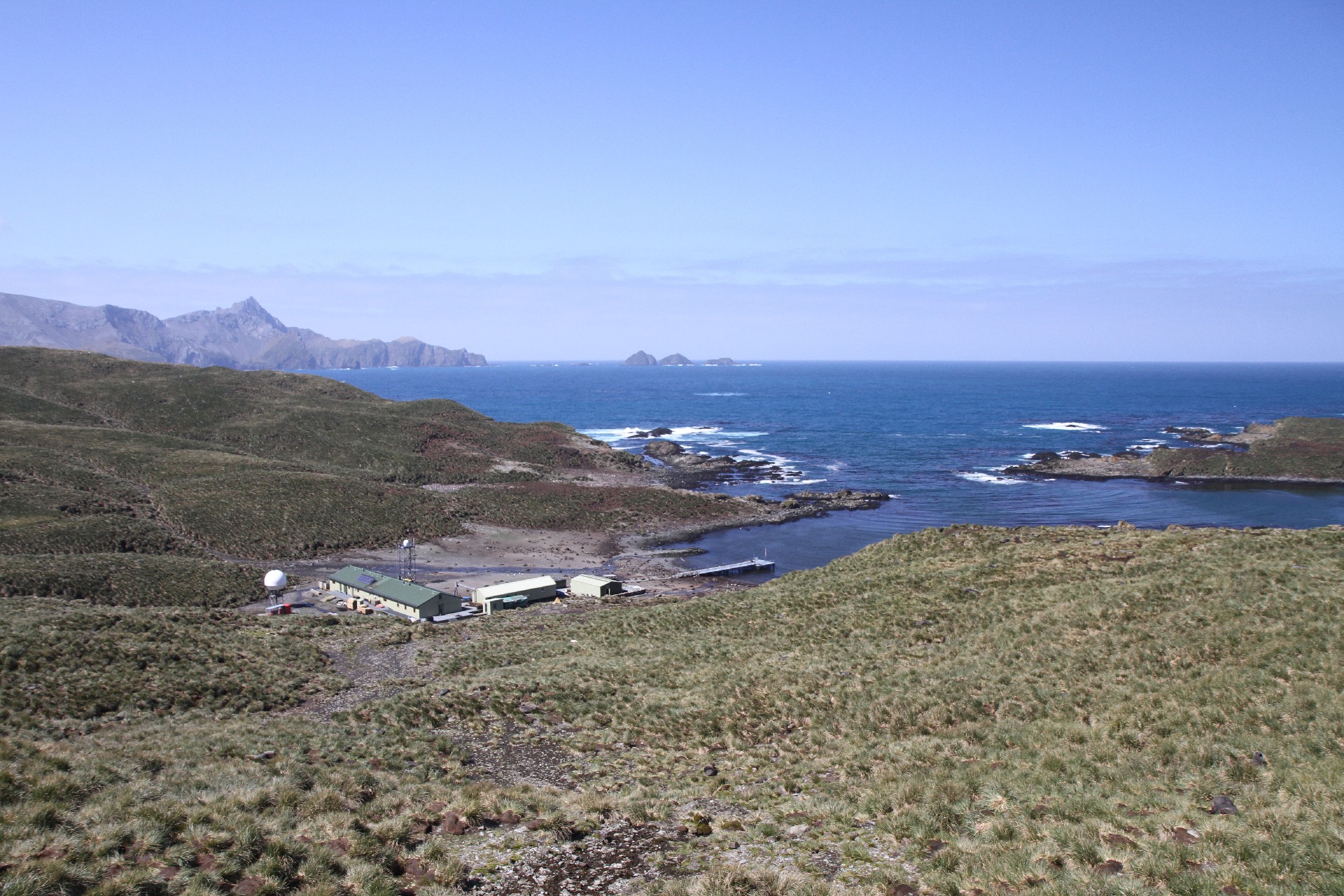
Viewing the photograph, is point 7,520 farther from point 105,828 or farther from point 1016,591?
point 1016,591

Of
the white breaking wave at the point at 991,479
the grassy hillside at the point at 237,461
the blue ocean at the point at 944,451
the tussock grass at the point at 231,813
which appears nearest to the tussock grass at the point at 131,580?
the grassy hillside at the point at 237,461

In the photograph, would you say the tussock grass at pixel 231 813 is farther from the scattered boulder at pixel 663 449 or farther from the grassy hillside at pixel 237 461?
the scattered boulder at pixel 663 449

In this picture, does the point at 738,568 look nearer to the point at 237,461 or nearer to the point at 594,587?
the point at 594,587

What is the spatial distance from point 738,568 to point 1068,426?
10645 centimetres

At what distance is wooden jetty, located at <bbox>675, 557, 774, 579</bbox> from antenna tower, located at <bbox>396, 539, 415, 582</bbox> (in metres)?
19.1

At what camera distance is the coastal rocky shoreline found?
8544 centimetres

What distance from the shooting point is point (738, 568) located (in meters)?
55.0

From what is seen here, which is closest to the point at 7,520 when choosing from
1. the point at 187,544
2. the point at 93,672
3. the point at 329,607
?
the point at 187,544

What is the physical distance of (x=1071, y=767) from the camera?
13.0 meters

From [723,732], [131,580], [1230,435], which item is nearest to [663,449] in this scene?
[131,580]

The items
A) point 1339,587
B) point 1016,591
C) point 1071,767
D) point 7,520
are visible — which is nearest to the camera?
point 1071,767

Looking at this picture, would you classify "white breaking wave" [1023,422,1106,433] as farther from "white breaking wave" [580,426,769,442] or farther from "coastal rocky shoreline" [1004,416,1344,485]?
"white breaking wave" [580,426,769,442]

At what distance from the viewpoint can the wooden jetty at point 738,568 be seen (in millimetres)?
54156

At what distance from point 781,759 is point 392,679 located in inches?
587
